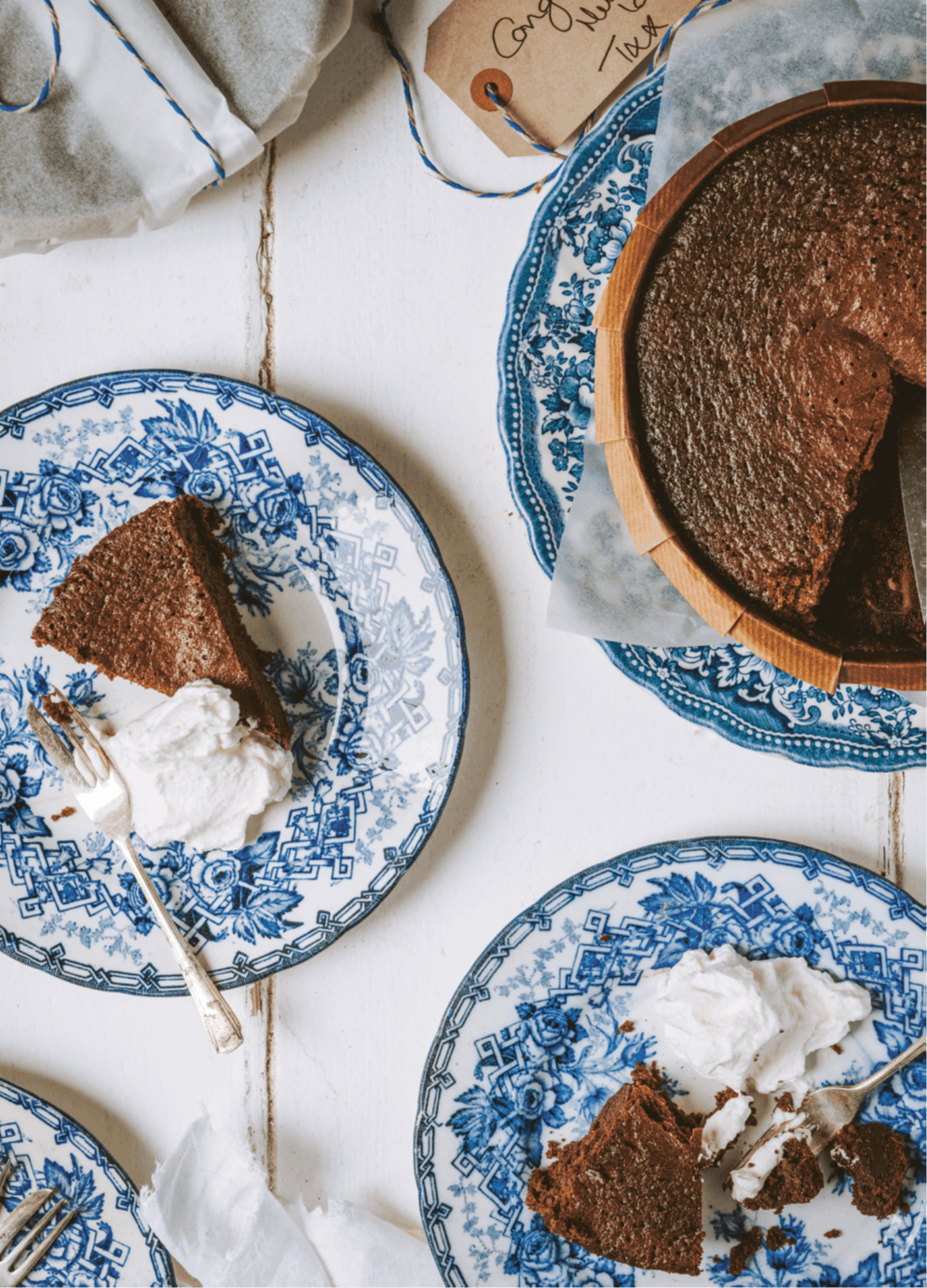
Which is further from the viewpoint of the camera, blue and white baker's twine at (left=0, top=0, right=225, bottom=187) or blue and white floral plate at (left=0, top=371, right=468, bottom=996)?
blue and white floral plate at (left=0, top=371, right=468, bottom=996)

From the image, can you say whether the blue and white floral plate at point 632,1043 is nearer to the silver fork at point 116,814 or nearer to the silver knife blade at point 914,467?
the silver fork at point 116,814

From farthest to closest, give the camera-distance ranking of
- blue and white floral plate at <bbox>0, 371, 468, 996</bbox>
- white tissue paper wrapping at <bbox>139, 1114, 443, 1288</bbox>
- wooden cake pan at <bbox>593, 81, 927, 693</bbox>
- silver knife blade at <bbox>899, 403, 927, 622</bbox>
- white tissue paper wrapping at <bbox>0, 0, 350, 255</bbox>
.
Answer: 1. white tissue paper wrapping at <bbox>139, 1114, 443, 1288</bbox>
2. blue and white floral plate at <bbox>0, 371, 468, 996</bbox>
3. white tissue paper wrapping at <bbox>0, 0, 350, 255</bbox>
4. silver knife blade at <bbox>899, 403, 927, 622</bbox>
5. wooden cake pan at <bbox>593, 81, 927, 693</bbox>

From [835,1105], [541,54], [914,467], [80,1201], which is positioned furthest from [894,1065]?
[541,54]

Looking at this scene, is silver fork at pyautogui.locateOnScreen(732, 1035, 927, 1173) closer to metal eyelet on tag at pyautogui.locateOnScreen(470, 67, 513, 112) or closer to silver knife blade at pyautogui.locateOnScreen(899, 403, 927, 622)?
silver knife blade at pyautogui.locateOnScreen(899, 403, 927, 622)

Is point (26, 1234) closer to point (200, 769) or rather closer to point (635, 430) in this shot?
point (200, 769)

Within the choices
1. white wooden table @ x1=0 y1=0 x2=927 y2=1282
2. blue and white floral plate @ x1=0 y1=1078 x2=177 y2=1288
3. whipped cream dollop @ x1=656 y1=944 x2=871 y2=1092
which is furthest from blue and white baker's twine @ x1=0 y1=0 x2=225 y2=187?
blue and white floral plate @ x1=0 y1=1078 x2=177 y2=1288

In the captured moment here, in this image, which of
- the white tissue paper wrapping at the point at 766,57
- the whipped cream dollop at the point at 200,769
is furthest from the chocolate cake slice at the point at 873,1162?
the white tissue paper wrapping at the point at 766,57
